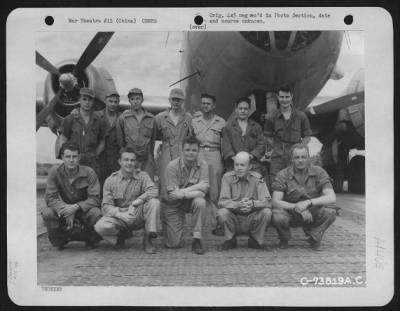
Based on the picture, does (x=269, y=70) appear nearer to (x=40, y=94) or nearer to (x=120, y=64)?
(x=120, y=64)

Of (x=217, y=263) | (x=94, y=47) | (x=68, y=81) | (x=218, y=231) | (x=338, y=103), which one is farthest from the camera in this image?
(x=338, y=103)

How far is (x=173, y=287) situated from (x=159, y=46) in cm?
204

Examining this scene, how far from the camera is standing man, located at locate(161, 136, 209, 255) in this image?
12.1 feet

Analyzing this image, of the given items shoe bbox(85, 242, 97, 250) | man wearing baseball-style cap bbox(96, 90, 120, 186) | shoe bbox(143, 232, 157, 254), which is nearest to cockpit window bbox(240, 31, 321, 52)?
man wearing baseball-style cap bbox(96, 90, 120, 186)

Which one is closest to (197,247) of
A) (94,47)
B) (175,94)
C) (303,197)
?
(303,197)

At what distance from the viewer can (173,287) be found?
3613mm

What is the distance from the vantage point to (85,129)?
154 inches

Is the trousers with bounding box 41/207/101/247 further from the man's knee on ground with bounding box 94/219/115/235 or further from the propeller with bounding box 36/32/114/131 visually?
the propeller with bounding box 36/32/114/131

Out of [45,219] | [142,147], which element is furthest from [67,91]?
[45,219]

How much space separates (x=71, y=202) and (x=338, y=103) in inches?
106

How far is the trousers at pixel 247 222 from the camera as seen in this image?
12.1ft

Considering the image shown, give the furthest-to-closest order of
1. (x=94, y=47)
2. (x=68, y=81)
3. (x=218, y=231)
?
(x=68, y=81) → (x=218, y=231) → (x=94, y=47)

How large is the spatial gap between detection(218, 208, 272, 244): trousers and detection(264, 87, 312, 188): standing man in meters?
0.36

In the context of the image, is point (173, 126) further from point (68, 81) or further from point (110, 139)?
point (68, 81)
